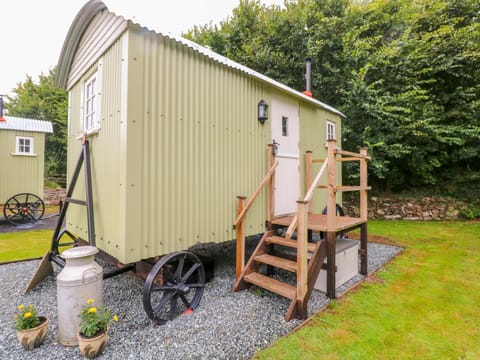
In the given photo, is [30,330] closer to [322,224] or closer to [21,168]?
[322,224]

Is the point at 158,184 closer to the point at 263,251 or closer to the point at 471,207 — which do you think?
the point at 263,251

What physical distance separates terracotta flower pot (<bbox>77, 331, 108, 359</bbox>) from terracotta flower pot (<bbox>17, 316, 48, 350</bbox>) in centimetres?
51

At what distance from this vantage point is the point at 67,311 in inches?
99.3

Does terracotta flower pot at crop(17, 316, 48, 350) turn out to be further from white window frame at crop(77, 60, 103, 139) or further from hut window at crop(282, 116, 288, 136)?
hut window at crop(282, 116, 288, 136)

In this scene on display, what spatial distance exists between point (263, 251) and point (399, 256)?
3810mm

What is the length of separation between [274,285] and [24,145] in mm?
11666

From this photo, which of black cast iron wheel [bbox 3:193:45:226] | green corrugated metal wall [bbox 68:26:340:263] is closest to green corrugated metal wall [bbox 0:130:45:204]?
black cast iron wheel [bbox 3:193:45:226]

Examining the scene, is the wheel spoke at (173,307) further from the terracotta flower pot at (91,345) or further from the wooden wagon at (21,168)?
the wooden wagon at (21,168)

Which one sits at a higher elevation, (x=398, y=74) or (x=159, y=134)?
(x=398, y=74)

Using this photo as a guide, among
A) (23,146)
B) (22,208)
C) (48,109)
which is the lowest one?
(22,208)

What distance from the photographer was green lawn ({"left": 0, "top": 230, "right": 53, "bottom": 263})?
5.56 meters

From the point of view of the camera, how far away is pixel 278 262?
3693 millimetres

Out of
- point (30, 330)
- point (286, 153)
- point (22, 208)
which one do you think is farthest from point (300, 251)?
point (22, 208)

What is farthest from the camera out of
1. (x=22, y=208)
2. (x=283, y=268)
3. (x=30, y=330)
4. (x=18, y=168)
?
(x=18, y=168)
